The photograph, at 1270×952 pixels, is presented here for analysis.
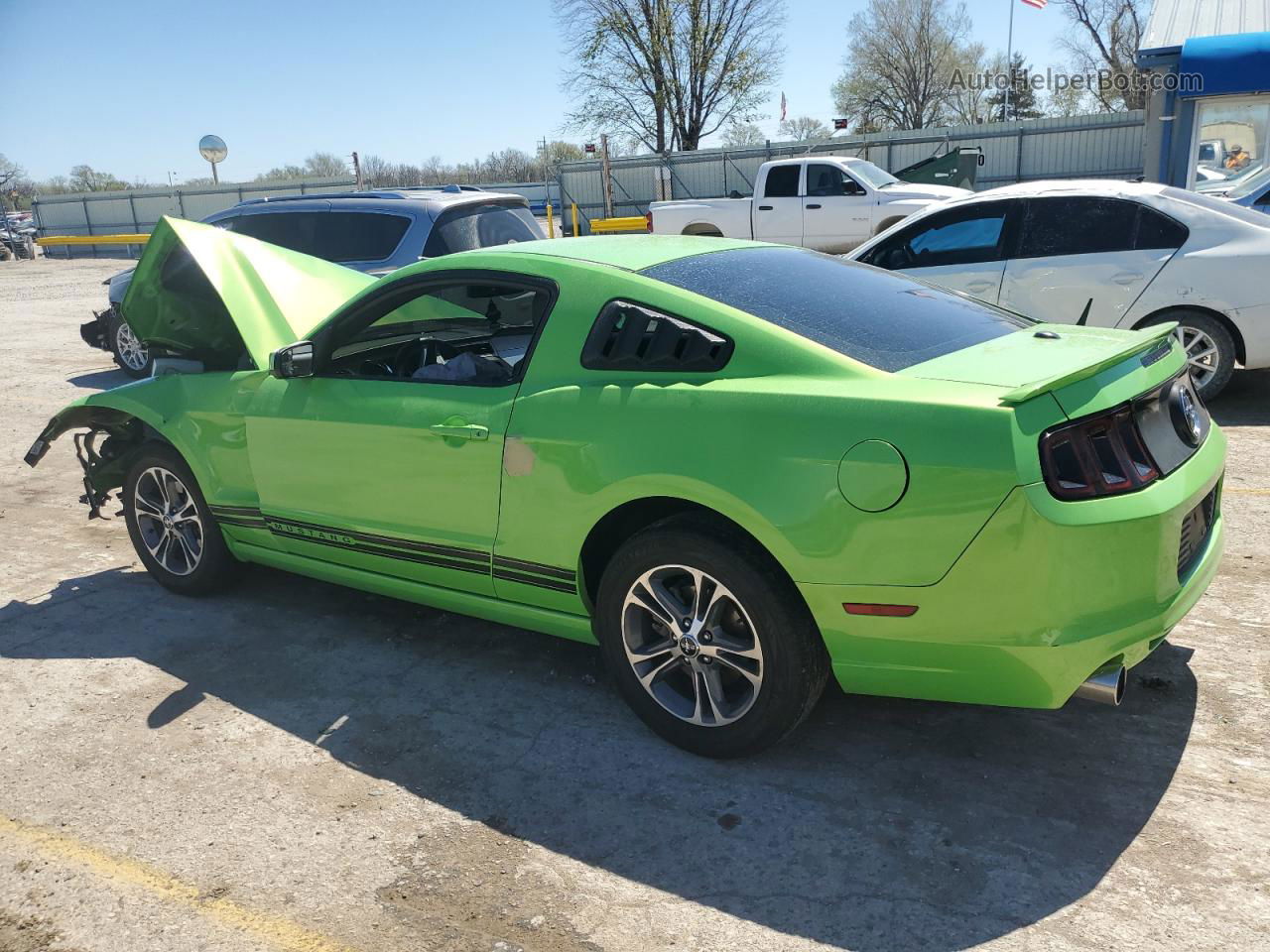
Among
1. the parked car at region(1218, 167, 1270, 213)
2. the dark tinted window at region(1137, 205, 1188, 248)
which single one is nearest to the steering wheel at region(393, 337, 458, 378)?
the dark tinted window at region(1137, 205, 1188, 248)

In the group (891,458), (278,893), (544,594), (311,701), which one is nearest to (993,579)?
(891,458)

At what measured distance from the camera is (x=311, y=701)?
3.89 metres

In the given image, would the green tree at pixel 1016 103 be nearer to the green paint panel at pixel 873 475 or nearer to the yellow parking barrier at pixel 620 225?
the yellow parking barrier at pixel 620 225

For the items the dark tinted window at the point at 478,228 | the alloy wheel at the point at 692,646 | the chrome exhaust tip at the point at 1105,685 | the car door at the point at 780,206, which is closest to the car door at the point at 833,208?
the car door at the point at 780,206

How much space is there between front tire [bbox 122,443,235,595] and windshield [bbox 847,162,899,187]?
46.4 feet

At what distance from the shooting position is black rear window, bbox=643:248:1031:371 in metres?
3.21

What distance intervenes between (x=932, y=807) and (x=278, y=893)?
191 centimetres

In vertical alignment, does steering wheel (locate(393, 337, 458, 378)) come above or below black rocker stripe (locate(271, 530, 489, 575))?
above

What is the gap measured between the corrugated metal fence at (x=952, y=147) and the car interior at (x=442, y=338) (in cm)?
2022

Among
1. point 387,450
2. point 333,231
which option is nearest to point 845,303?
point 387,450

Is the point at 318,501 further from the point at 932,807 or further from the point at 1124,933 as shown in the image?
the point at 1124,933

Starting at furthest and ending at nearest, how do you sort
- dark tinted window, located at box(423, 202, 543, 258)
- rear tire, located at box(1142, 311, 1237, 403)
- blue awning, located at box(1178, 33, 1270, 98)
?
blue awning, located at box(1178, 33, 1270, 98) → dark tinted window, located at box(423, 202, 543, 258) → rear tire, located at box(1142, 311, 1237, 403)

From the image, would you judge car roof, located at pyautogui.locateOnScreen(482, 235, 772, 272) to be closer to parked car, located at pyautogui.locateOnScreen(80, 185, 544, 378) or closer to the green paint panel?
the green paint panel

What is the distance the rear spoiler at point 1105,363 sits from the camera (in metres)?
2.69
